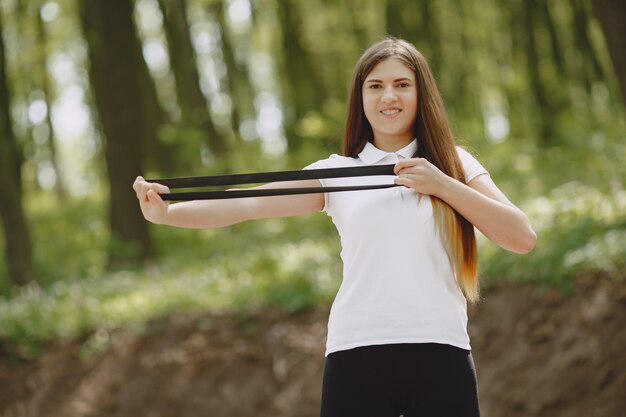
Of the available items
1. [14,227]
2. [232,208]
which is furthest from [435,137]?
[14,227]

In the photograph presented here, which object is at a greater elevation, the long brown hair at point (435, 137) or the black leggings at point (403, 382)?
the long brown hair at point (435, 137)

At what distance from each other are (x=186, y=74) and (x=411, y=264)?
1533 centimetres

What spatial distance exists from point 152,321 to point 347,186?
6.79 metres

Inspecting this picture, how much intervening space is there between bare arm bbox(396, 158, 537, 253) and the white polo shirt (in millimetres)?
104

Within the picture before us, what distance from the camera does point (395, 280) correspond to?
2.63 meters

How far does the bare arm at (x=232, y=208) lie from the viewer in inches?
114

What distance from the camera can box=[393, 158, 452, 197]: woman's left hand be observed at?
8.46 ft

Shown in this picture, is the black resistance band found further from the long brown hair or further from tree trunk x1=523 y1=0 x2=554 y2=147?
tree trunk x1=523 y1=0 x2=554 y2=147

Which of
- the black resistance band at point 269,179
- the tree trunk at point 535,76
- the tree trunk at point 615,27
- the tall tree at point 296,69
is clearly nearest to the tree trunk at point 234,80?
the tall tree at point 296,69

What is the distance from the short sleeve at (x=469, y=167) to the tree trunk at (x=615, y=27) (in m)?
4.17

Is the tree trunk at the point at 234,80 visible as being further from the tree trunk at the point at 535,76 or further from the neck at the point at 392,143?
the neck at the point at 392,143

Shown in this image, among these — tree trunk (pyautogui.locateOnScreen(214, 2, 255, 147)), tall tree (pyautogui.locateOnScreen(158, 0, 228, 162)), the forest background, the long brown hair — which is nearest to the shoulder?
the long brown hair

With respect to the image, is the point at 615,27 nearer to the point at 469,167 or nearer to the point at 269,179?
the point at 469,167

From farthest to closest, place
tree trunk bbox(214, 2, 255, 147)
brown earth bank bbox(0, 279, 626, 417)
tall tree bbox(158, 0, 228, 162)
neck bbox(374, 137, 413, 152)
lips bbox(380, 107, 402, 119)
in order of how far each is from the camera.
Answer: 1. tree trunk bbox(214, 2, 255, 147)
2. tall tree bbox(158, 0, 228, 162)
3. brown earth bank bbox(0, 279, 626, 417)
4. neck bbox(374, 137, 413, 152)
5. lips bbox(380, 107, 402, 119)
